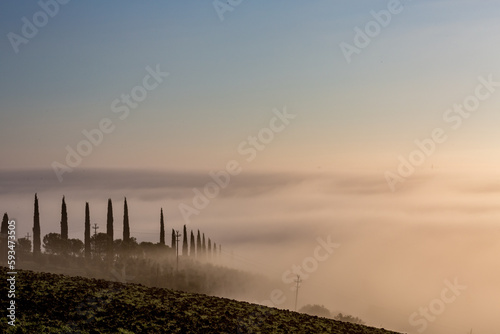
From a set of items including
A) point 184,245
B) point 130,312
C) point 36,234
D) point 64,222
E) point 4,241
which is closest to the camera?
point 130,312

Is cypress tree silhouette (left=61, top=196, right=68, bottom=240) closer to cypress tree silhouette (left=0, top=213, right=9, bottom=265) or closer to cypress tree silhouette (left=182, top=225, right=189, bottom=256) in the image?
cypress tree silhouette (left=0, top=213, right=9, bottom=265)

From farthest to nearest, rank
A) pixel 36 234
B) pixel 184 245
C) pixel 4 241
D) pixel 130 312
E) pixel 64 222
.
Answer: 1. pixel 184 245
2. pixel 64 222
3. pixel 36 234
4. pixel 4 241
5. pixel 130 312

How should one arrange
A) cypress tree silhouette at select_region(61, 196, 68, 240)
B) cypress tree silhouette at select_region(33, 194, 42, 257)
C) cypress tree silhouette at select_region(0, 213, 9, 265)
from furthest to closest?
1. cypress tree silhouette at select_region(61, 196, 68, 240)
2. cypress tree silhouette at select_region(33, 194, 42, 257)
3. cypress tree silhouette at select_region(0, 213, 9, 265)

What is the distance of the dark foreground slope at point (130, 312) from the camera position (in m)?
33.6

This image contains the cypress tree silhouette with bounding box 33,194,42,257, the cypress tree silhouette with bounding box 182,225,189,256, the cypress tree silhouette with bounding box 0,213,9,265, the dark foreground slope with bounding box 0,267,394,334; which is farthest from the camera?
the cypress tree silhouette with bounding box 182,225,189,256

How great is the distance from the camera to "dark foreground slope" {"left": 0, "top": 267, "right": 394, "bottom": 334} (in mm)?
33566

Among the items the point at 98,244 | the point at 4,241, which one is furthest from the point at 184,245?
the point at 4,241

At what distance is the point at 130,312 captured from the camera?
1443 inches

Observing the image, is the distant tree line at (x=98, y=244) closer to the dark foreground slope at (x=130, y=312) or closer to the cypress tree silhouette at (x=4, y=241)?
the cypress tree silhouette at (x=4, y=241)

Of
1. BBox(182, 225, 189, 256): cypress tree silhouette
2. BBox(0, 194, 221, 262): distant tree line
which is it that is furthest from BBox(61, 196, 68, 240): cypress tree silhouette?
BBox(182, 225, 189, 256): cypress tree silhouette

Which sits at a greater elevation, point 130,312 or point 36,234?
point 130,312

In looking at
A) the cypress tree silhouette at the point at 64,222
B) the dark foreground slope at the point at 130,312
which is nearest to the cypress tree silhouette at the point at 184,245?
the cypress tree silhouette at the point at 64,222

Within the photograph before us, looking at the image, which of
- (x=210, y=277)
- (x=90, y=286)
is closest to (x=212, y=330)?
(x=90, y=286)

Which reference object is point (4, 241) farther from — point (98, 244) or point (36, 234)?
point (98, 244)
